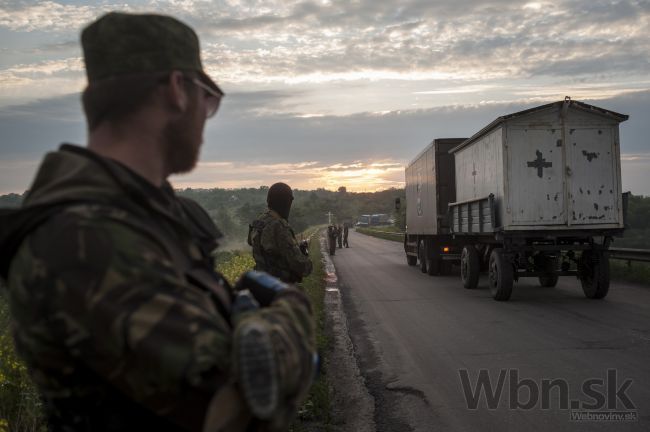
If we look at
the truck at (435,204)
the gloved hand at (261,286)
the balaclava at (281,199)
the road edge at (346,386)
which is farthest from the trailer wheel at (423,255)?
the gloved hand at (261,286)

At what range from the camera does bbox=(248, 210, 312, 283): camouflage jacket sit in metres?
5.82

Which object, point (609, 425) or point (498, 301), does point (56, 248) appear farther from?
point (498, 301)

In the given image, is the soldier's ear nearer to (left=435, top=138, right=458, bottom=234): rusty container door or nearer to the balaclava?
the balaclava

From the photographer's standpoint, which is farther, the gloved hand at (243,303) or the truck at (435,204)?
the truck at (435,204)

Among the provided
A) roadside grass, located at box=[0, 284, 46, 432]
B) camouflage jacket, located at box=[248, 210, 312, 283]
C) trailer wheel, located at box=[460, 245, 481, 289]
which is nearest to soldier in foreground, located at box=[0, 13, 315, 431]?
roadside grass, located at box=[0, 284, 46, 432]

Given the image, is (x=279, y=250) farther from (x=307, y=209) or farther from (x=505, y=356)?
(x=307, y=209)

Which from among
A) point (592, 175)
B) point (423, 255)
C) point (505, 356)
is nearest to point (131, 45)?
point (505, 356)

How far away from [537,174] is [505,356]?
17.9ft

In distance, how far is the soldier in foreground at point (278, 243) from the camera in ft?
19.1

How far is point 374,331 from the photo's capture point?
9508 mm

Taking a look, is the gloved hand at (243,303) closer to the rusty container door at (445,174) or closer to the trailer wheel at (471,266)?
the trailer wheel at (471,266)

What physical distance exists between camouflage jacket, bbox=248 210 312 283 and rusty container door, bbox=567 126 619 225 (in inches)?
298

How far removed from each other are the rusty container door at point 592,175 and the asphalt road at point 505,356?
5.39ft

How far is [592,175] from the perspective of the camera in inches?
461
